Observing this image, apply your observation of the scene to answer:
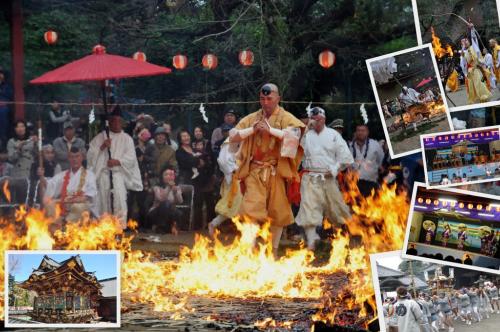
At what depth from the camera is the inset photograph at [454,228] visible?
5.30 metres

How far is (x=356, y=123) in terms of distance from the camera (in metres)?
8.09

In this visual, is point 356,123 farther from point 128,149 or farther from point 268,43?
point 128,149

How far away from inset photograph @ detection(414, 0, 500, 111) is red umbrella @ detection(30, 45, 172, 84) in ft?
9.30

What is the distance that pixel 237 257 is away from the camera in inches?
297

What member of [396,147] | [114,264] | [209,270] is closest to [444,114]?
[396,147]

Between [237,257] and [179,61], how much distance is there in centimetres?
183

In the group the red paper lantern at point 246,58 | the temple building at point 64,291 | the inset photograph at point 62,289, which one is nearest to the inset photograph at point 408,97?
the inset photograph at point 62,289

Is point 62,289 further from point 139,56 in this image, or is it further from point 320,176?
point 320,176

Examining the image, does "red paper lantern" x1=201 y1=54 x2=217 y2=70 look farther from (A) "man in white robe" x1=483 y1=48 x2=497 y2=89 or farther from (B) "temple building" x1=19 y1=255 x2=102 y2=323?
(A) "man in white robe" x1=483 y1=48 x2=497 y2=89

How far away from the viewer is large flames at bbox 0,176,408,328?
24.1ft

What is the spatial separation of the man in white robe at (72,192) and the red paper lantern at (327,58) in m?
2.34

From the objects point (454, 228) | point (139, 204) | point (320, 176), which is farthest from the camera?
point (139, 204)

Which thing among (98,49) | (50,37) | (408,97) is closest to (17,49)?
(50,37)

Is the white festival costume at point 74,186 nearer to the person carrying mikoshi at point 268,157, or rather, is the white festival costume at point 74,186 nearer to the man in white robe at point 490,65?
the person carrying mikoshi at point 268,157
